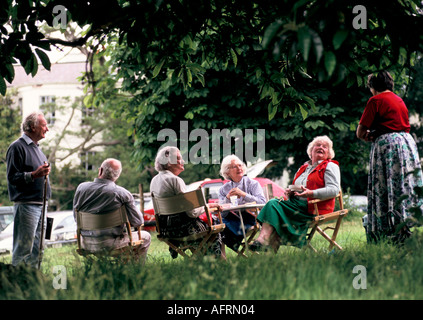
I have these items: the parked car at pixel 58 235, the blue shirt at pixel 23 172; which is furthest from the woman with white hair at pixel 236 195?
the parked car at pixel 58 235

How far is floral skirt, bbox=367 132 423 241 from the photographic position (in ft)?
18.7

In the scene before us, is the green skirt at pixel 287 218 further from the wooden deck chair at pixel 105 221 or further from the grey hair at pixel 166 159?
the wooden deck chair at pixel 105 221

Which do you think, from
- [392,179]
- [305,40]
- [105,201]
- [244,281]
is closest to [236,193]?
[105,201]

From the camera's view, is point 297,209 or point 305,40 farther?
point 297,209

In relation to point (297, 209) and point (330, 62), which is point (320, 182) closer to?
point (297, 209)

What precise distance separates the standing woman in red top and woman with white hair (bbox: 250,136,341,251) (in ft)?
1.88

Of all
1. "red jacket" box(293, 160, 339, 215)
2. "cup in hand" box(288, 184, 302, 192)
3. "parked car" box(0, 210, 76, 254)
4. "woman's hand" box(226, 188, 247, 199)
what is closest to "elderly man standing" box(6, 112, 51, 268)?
"woman's hand" box(226, 188, 247, 199)

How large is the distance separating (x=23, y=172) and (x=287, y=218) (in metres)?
3.15

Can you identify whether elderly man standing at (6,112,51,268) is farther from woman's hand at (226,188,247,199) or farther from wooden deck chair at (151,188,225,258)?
woman's hand at (226,188,247,199)

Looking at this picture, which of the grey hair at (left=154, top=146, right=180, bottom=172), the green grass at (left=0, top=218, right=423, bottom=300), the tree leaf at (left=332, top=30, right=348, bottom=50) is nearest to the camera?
the tree leaf at (left=332, top=30, right=348, bottom=50)

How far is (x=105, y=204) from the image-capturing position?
6023mm

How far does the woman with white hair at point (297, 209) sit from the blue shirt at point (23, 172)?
263 cm

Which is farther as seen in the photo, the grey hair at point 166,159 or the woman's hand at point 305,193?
the grey hair at point 166,159

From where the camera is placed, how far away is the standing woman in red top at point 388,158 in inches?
225
